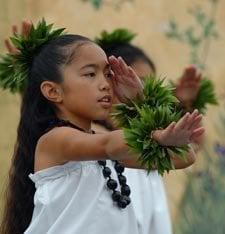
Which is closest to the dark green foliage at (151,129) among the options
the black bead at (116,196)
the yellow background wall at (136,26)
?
the black bead at (116,196)

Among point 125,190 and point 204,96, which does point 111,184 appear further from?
point 204,96

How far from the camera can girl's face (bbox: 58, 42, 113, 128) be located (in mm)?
3963

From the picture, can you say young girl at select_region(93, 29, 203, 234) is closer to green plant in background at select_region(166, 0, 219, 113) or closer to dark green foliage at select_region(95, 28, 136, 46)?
dark green foliage at select_region(95, 28, 136, 46)

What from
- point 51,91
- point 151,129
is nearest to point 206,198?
point 51,91

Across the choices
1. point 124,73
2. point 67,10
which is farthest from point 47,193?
point 67,10

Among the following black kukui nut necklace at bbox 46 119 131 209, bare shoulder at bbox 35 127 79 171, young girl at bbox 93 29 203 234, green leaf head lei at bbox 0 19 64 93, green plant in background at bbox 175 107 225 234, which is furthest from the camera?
green plant in background at bbox 175 107 225 234

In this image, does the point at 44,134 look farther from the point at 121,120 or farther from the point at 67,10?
the point at 67,10

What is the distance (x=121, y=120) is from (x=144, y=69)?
1221mm

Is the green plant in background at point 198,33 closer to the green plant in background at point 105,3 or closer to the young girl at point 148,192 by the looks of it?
the green plant in background at point 105,3

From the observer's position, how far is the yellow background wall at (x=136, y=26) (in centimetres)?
621

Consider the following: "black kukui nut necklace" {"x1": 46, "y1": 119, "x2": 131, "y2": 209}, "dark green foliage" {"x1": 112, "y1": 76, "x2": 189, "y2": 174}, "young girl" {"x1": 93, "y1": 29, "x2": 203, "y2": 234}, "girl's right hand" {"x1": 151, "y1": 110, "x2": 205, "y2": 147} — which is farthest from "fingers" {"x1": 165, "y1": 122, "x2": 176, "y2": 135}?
"young girl" {"x1": 93, "y1": 29, "x2": 203, "y2": 234}

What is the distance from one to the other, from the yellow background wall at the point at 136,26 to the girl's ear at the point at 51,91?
6.87 ft

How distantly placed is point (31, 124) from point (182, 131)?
0.75 metres

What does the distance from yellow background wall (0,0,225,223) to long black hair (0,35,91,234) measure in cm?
180
